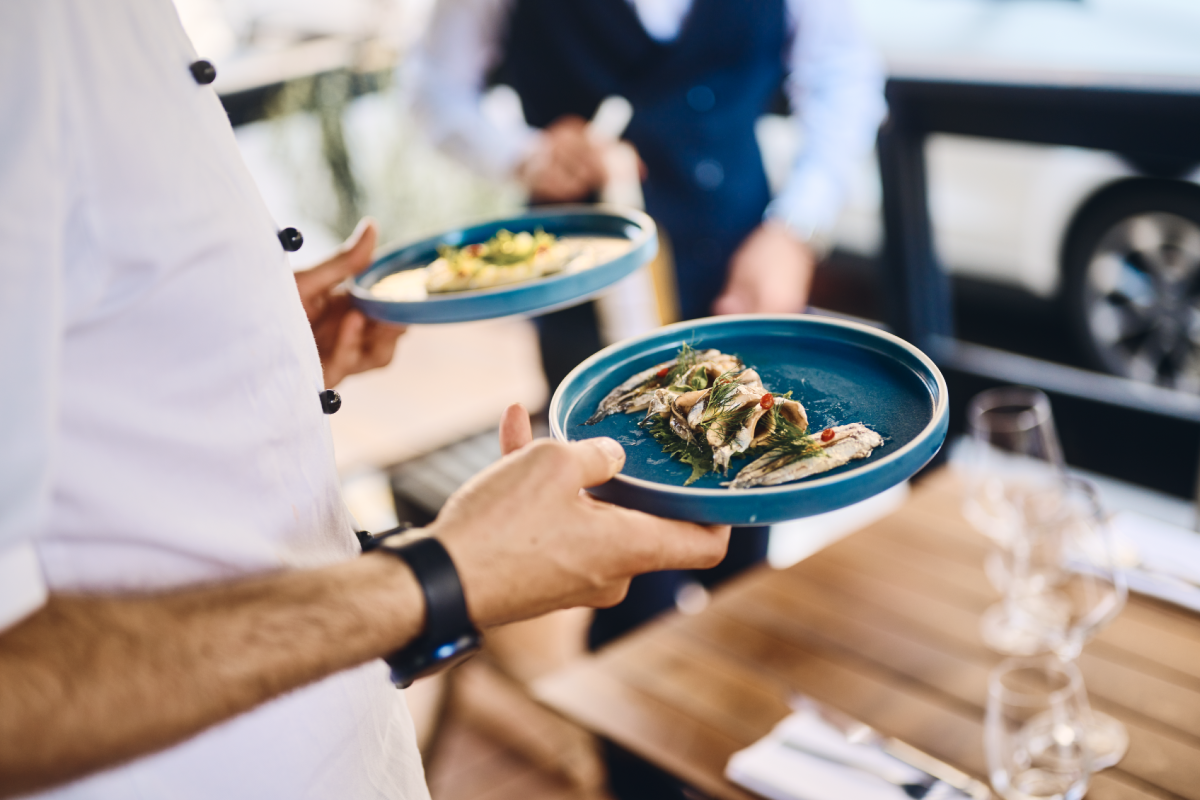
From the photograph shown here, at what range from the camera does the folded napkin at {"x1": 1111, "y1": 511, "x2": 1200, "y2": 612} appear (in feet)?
4.24

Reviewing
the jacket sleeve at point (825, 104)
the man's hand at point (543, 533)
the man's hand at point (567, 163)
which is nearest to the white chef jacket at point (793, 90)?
the jacket sleeve at point (825, 104)

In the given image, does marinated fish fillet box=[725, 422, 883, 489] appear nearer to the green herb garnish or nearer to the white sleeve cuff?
the green herb garnish

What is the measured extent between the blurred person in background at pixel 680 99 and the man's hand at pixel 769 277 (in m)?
0.06

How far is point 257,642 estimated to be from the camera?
62 centimetres

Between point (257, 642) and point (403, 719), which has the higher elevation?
point (257, 642)

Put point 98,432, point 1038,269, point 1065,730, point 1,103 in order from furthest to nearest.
Result: point 1038,269
point 1065,730
point 98,432
point 1,103

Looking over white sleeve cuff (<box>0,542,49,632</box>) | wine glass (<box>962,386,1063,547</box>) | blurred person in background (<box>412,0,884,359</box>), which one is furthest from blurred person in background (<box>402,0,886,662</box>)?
white sleeve cuff (<box>0,542,49,632</box>)

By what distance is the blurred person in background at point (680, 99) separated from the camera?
1.90m

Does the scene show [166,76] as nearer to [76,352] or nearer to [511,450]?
[76,352]

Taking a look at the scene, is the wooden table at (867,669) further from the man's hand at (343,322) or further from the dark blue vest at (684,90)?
the dark blue vest at (684,90)

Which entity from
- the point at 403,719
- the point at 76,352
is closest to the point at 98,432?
Answer: the point at 76,352

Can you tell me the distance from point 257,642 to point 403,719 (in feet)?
1.12

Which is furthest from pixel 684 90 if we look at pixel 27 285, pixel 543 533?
pixel 27 285

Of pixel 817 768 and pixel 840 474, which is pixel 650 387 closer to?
pixel 840 474
